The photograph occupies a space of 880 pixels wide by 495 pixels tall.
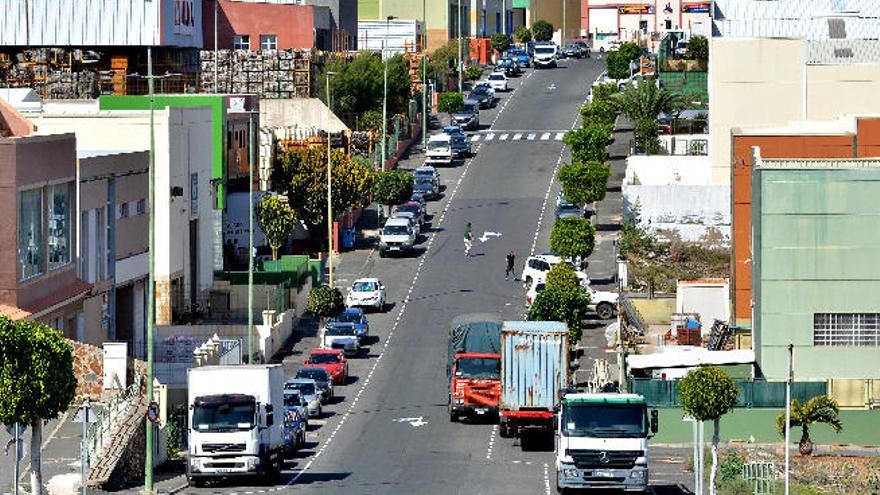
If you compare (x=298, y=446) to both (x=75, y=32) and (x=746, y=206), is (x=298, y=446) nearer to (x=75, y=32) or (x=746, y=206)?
(x=746, y=206)

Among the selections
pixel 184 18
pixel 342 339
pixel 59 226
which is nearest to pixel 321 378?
pixel 342 339

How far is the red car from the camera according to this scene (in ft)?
251

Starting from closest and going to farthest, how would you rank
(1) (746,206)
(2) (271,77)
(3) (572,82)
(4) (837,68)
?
(1) (746,206) → (4) (837,68) → (2) (271,77) → (3) (572,82)

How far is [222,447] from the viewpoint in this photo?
51938 millimetres

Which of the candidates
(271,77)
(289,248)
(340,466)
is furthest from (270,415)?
(271,77)

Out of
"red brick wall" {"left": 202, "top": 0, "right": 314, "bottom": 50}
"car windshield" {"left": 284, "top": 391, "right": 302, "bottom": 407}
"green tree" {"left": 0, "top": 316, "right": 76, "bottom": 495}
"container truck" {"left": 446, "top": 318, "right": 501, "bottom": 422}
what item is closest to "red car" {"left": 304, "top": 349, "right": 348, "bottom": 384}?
"container truck" {"left": 446, "top": 318, "right": 501, "bottom": 422}

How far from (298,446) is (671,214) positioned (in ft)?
150

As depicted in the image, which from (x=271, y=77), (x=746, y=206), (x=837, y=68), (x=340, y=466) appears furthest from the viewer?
(x=271, y=77)

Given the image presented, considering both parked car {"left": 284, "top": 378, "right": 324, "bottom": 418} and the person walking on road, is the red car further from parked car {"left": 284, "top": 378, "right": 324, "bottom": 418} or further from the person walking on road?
the person walking on road

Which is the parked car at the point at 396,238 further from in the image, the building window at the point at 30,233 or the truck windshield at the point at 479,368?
the building window at the point at 30,233

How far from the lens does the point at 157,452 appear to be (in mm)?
58000

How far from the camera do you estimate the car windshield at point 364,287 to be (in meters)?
91.8

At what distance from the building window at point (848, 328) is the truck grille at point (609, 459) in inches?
829

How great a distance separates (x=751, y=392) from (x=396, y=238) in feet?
129
